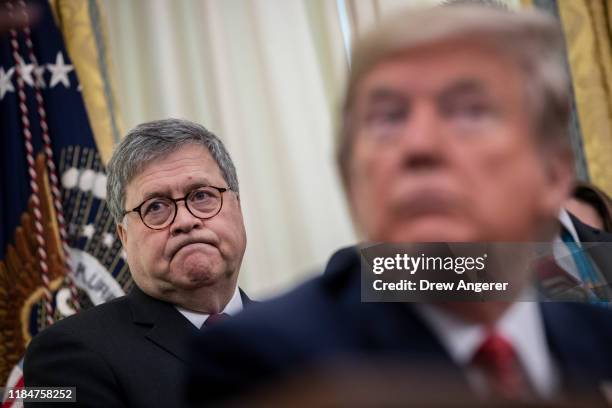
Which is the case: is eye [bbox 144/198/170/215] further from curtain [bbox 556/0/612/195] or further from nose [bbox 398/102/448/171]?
curtain [bbox 556/0/612/195]

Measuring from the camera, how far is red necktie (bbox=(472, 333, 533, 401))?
1.71ft

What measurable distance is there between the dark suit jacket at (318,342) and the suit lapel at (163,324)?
0.85 meters

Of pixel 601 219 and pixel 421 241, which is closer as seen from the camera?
pixel 421 241

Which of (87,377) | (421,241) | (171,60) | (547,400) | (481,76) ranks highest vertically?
(171,60)

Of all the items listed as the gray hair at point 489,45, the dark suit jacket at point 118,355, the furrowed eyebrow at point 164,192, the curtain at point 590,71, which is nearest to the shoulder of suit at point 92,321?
the dark suit jacket at point 118,355

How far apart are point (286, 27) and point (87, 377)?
5.87 feet

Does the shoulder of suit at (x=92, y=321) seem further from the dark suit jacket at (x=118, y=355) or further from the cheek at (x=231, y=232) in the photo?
the cheek at (x=231, y=232)

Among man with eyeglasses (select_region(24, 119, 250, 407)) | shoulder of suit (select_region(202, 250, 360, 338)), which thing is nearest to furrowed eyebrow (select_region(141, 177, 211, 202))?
man with eyeglasses (select_region(24, 119, 250, 407))

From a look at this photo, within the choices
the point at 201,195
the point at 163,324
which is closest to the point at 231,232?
the point at 201,195

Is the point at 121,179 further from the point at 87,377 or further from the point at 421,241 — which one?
the point at 421,241

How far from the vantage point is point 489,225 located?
0.53m

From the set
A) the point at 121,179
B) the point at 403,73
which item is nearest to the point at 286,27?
the point at 121,179

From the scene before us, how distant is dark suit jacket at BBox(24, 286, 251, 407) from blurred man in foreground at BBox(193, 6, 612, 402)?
0.79m

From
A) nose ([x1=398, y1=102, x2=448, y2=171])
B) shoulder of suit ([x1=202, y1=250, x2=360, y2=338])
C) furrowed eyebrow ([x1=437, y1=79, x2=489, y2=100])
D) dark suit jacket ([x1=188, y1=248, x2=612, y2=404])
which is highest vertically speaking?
furrowed eyebrow ([x1=437, y1=79, x2=489, y2=100])
